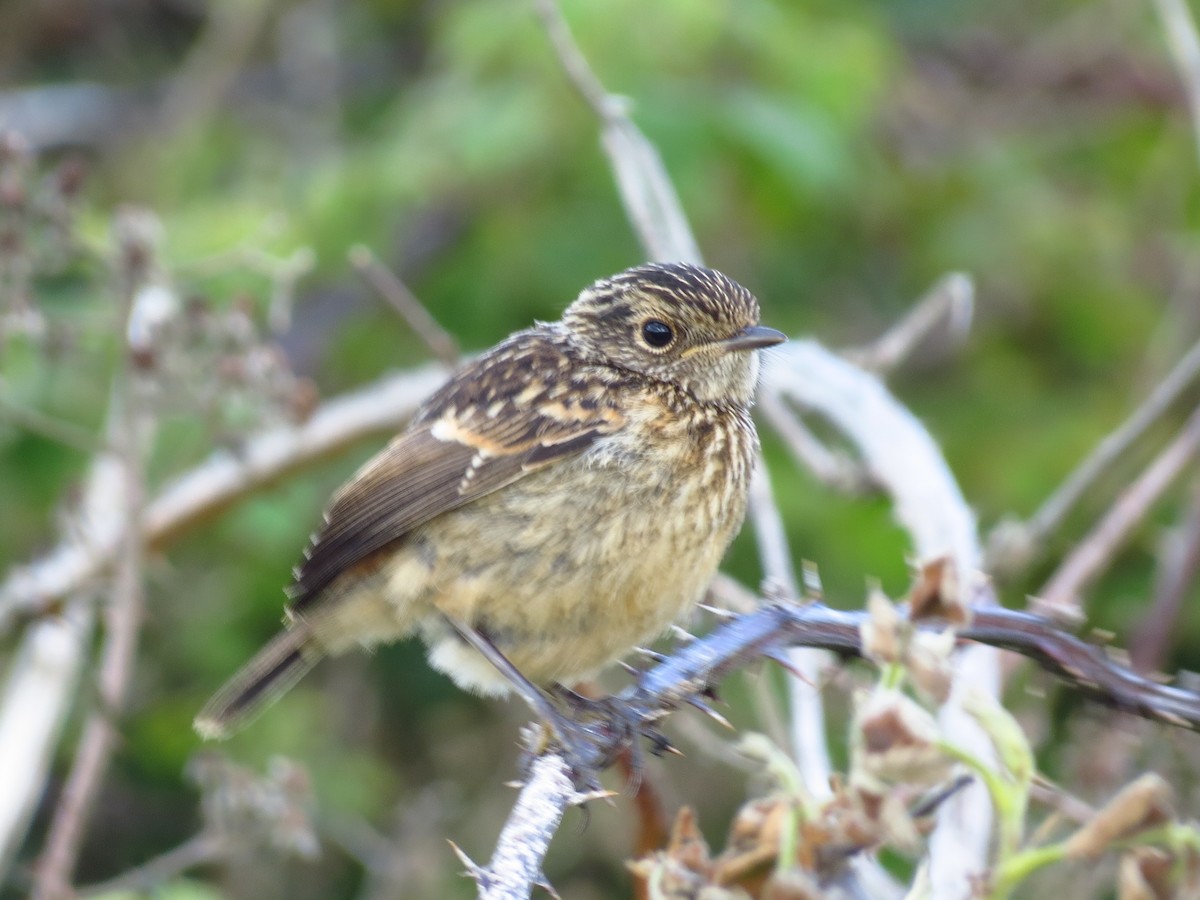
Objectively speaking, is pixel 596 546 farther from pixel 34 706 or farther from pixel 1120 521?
pixel 34 706

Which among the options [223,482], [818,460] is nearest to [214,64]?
[223,482]

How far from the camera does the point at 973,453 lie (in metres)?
6.06

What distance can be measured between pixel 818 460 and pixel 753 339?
1.85 feet

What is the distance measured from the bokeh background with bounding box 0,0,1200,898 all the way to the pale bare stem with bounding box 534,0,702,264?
1.02 metres

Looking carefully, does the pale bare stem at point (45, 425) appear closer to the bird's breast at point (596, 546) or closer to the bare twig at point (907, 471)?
the bird's breast at point (596, 546)

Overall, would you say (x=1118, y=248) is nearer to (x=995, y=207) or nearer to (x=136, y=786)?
(x=995, y=207)

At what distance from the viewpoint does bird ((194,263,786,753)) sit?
3531mm

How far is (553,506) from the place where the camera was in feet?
11.8

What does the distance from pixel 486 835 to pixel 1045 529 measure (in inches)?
118

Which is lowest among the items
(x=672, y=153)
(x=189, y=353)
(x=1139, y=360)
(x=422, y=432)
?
(x=422, y=432)

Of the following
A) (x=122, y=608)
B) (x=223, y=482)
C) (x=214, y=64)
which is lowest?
(x=122, y=608)

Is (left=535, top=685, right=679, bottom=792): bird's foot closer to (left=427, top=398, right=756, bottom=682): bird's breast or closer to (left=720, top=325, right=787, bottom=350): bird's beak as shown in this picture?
(left=427, top=398, right=756, bottom=682): bird's breast

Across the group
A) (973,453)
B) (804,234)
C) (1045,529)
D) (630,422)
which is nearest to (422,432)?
(630,422)

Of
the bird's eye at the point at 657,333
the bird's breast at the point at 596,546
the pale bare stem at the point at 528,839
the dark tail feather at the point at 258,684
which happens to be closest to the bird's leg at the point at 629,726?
the bird's breast at the point at 596,546
